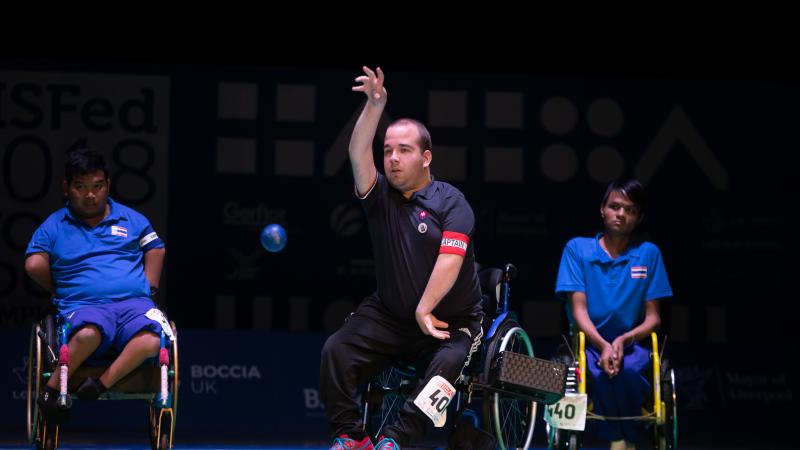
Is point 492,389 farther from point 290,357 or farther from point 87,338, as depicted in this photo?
point 290,357

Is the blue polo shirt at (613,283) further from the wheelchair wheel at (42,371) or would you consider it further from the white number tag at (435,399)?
the wheelchair wheel at (42,371)

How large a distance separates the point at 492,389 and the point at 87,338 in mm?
1513

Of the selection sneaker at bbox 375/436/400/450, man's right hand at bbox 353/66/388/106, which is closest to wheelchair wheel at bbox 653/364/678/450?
sneaker at bbox 375/436/400/450

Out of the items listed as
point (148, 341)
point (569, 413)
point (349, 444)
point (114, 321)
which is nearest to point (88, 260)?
point (114, 321)

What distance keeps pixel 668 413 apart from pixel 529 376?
73 centimetres

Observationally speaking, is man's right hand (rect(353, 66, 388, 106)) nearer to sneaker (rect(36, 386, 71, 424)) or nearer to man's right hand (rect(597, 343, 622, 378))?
man's right hand (rect(597, 343, 622, 378))

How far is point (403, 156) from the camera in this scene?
174 inches

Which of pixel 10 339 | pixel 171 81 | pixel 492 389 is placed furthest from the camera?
pixel 171 81

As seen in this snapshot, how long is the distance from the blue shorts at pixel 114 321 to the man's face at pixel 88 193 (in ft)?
1.30

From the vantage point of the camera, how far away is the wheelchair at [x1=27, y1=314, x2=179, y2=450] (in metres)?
4.55

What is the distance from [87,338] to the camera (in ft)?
15.1

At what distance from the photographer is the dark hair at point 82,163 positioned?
4.89 metres

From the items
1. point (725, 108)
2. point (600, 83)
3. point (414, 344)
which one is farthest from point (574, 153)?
point (414, 344)

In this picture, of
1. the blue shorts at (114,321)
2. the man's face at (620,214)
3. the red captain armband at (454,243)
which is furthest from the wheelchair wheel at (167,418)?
the man's face at (620,214)
